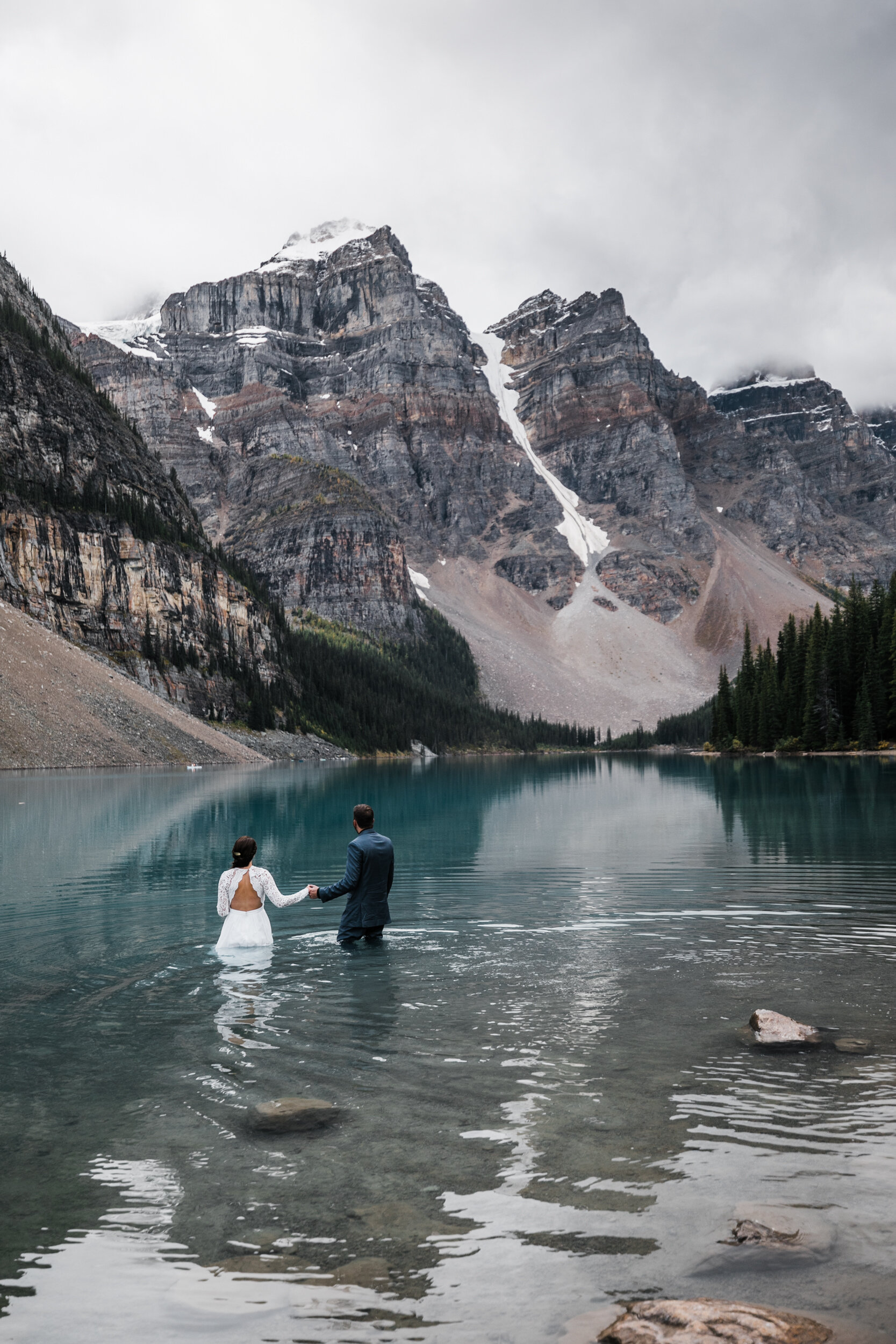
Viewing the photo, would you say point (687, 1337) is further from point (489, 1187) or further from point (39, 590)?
point (39, 590)

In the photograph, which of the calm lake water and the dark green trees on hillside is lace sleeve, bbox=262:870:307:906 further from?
the dark green trees on hillside

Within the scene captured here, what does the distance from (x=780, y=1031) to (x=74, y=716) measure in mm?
86309

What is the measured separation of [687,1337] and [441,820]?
39.8 meters

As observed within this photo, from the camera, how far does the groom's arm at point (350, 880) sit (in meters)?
16.7

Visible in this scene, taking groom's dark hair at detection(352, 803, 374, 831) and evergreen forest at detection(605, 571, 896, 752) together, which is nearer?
groom's dark hair at detection(352, 803, 374, 831)

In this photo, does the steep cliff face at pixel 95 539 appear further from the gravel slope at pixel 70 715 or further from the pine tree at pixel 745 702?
the pine tree at pixel 745 702

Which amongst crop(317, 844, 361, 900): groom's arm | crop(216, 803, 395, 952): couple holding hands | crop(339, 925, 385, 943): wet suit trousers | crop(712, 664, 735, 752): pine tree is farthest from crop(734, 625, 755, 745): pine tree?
crop(317, 844, 361, 900): groom's arm

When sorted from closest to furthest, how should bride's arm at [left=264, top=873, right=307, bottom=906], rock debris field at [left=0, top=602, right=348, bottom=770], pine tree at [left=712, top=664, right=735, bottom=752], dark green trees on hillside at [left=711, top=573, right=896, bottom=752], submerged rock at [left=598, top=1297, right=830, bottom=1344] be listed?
submerged rock at [left=598, top=1297, right=830, bottom=1344] < bride's arm at [left=264, top=873, right=307, bottom=906] < rock debris field at [left=0, top=602, right=348, bottom=770] < dark green trees on hillside at [left=711, top=573, right=896, bottom=752] < pine tree at [left=712, top=664, right=735, bottom=752]

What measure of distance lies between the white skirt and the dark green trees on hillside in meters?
89.3

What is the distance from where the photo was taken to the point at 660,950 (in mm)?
16422

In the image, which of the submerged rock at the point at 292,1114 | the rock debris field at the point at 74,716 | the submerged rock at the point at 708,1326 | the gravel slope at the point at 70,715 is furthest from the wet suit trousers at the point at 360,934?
the gravel slope at the point at 70,715

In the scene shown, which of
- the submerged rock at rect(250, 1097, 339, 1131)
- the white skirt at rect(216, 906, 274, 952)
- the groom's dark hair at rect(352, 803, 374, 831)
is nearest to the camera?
the submerged rock at rect(250, 1097, 339, 1131)

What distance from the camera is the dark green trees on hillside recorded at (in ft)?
321

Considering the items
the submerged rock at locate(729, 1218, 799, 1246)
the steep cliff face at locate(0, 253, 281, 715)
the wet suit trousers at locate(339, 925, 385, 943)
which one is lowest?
the wet suit trousers at locate(339, 925, 385, 943)
